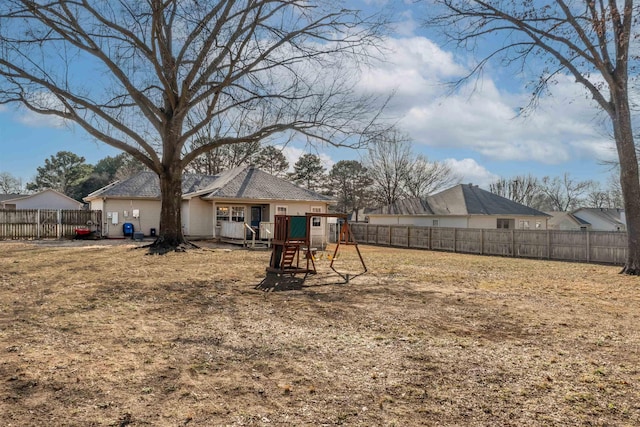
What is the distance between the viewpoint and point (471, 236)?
22.2 metres

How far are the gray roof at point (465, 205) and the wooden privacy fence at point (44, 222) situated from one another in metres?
21.4

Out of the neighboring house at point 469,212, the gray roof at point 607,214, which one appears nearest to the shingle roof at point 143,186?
the neighboring house at point 469,212

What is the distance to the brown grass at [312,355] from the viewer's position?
10.4ft

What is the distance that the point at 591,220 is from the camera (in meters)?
49.3

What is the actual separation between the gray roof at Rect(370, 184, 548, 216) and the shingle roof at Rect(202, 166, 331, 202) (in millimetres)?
9721

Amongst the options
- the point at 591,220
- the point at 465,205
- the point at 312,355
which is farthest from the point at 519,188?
the point at 312,355

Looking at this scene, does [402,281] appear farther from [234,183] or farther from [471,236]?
[234,183]

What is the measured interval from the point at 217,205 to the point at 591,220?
4630 centimetres

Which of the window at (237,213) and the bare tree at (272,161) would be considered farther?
the bare tree at (272,161)

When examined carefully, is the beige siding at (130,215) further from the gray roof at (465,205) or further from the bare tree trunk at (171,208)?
the gray roof at (465,205)

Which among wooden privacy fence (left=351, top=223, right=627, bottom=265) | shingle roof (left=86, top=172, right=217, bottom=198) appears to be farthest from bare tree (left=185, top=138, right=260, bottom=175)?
wooden privacy fence (left=351, top=223, right=627, bottom=265)

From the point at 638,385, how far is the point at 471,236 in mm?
19232

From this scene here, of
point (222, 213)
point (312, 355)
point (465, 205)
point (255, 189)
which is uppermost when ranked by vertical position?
point (255, 189)

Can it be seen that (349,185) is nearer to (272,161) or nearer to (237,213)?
(272,161)
